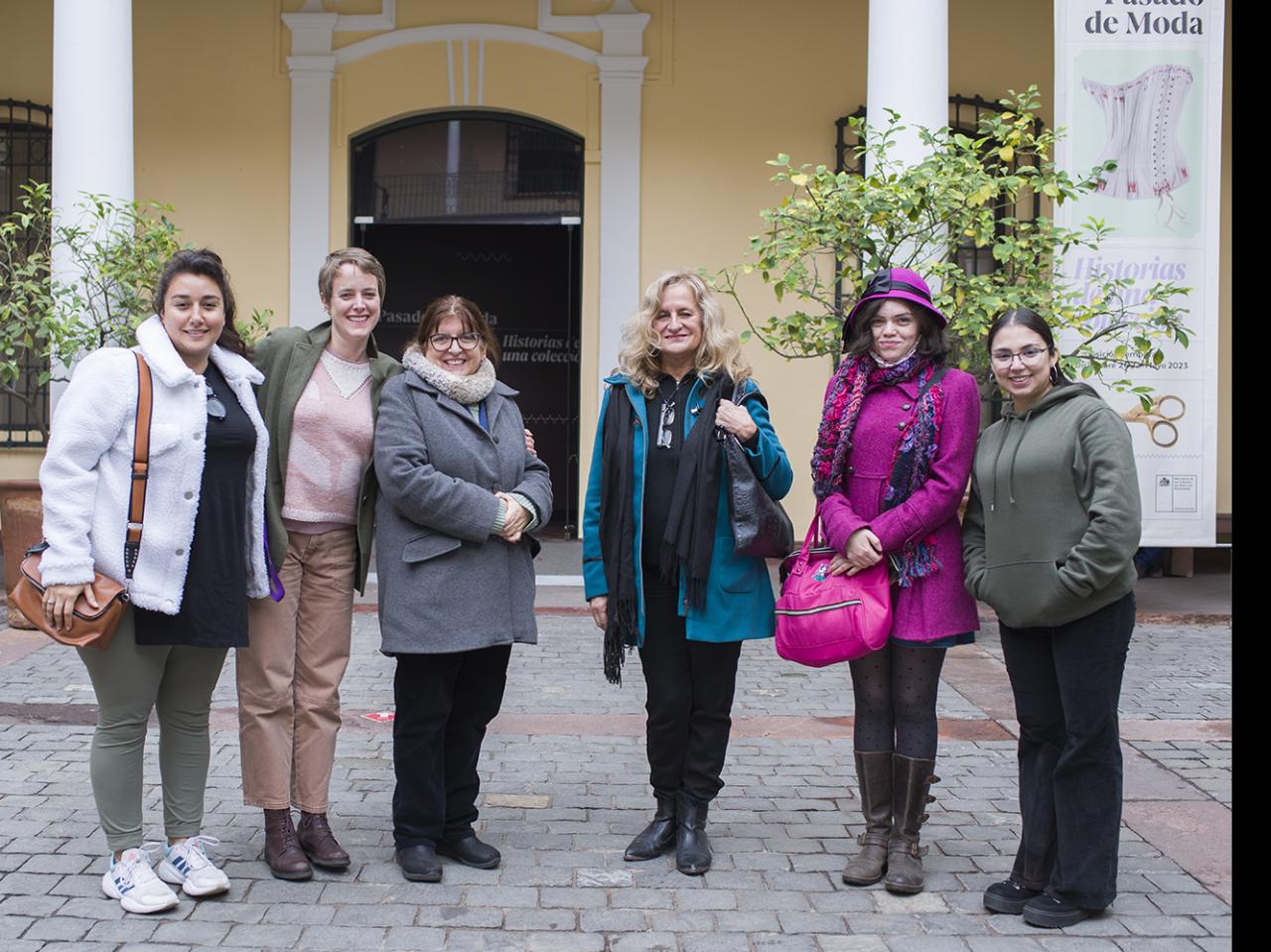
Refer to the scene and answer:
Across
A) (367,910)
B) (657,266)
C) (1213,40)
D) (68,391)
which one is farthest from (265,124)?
(367,910)

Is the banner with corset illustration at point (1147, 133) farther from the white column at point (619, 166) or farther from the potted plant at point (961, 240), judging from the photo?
the white column at point (619, 166)

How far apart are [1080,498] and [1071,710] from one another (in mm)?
607

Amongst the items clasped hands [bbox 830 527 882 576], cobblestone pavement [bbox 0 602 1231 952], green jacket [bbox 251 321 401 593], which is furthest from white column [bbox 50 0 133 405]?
clasped hands [bbox 830 527 882 576]

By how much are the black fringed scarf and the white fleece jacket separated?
4.25ft

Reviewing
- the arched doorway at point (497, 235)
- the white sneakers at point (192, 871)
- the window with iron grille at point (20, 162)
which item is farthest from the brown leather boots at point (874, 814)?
the window with iron grille at point (20, 162)

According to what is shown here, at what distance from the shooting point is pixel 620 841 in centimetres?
435

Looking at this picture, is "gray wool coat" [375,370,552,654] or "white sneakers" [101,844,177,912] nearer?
"white sneakers" [101,844,177,912]

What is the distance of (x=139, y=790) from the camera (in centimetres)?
379

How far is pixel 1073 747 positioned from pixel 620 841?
5.15 feet

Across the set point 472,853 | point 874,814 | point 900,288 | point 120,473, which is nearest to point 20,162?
point 120,473

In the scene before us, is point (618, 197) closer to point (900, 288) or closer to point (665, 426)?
point (665, 426)

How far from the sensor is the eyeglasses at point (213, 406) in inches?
147

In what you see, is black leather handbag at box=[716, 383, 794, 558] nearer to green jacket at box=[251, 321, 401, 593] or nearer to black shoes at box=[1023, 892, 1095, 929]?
green jacket at box=[251, 321, 401, 593]

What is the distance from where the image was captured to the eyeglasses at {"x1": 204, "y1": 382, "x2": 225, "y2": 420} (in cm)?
373
